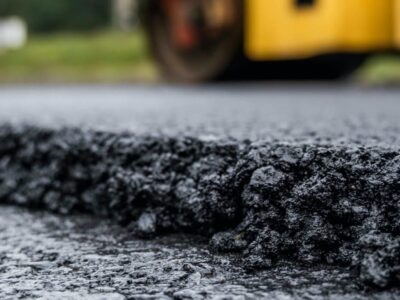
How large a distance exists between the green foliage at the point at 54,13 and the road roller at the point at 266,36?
13010 mm

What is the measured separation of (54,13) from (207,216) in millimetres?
17173

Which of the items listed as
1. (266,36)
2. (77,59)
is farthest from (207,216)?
(77,59)

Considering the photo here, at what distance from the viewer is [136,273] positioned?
780 mm

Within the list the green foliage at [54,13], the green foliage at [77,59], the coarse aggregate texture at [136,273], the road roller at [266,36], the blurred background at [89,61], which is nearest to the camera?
the coarse aggregate texture at [136,273]

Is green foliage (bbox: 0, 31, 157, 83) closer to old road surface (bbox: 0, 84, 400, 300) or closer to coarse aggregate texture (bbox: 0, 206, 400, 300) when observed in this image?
old road surface (bbox: 0, 84, 400, 300)

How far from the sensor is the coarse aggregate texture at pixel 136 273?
0.70 m

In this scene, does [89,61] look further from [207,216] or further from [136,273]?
[136,273]

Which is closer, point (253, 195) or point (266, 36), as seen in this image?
point (253, 195)

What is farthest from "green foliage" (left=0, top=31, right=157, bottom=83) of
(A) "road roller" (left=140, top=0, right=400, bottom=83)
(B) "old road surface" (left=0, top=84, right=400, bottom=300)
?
(B) "old road surface" (left=0, top=84, right=400, bottom=300)

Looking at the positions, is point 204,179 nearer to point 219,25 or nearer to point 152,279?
point 152,279

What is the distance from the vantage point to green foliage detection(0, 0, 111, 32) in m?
17.1

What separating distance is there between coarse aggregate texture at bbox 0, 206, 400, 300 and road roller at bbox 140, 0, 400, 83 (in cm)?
221

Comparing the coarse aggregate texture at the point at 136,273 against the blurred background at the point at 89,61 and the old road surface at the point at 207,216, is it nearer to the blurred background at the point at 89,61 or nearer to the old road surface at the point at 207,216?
the old road surface at the point at 207,216

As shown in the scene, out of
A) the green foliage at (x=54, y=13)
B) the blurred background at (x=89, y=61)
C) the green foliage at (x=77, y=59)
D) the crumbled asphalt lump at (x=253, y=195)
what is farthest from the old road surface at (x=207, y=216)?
the green foliage at (x=54, y=13)
